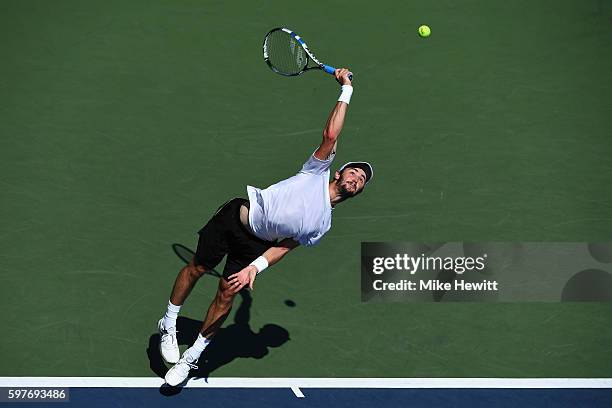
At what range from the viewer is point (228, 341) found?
25.5 ft

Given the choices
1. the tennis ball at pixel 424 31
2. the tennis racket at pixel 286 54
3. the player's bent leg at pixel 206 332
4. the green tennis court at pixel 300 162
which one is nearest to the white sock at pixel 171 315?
the player's bent leg at pixel 206 332

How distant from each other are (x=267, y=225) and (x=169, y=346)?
1340 millimetres

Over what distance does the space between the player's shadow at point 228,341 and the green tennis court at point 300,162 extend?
0.06 meters

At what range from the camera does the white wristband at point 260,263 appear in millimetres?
6808

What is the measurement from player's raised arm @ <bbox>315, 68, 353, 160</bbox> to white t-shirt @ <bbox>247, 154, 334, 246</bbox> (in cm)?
8

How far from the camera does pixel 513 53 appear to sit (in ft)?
29.2

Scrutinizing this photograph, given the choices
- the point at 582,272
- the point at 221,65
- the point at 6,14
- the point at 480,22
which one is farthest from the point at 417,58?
the point at 6,14

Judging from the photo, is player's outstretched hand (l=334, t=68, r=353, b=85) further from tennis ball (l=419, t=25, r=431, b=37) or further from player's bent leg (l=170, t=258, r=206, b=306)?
tennis ball (l=419, t=25, r=431, b=37)

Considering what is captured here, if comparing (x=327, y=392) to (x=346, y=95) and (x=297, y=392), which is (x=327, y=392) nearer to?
(x=297, y=392)

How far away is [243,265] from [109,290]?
4.70ft

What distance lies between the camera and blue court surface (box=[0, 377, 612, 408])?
7.32 m

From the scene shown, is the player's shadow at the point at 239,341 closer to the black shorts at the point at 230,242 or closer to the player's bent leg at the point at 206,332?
the player's bent leg at the point at 206,332

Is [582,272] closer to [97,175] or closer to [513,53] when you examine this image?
[513,53]

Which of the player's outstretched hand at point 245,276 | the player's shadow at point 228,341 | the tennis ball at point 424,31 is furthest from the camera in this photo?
the tennis ball at point 424,31
